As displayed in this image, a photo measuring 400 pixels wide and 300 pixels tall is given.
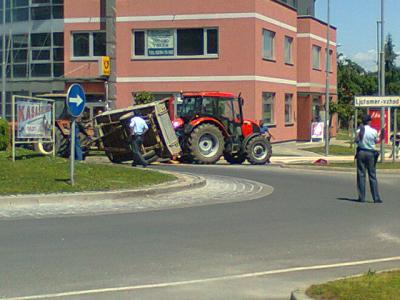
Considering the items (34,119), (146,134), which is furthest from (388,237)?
(146,134)

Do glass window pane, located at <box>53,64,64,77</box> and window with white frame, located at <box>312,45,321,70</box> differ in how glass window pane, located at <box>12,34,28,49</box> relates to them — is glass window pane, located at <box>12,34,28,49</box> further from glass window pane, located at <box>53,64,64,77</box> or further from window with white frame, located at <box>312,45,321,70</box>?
window with white frame, located at <box>312,45,321,70</box>

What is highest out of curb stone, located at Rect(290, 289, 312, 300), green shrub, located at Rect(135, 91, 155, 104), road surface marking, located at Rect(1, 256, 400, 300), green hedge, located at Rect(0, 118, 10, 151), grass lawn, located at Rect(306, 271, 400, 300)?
green shrub, located at Rect(135, 91, 155, 104)

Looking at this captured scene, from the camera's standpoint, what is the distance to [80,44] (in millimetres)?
40906

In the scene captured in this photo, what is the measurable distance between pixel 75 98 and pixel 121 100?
22153 mm

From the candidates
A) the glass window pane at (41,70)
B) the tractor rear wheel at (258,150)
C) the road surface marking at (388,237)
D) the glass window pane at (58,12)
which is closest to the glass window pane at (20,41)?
the glass window pane at (41,70)

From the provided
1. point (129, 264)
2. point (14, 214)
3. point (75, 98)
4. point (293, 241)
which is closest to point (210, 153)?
point (75, 98)

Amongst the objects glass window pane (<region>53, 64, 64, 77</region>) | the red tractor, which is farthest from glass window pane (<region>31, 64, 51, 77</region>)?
the red tractor

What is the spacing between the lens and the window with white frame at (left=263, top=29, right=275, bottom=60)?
132 ft

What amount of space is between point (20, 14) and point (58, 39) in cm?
332

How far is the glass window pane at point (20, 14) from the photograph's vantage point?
42688mm

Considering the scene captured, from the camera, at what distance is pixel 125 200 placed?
16438 millimetres

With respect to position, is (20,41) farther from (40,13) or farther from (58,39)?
(58,39)

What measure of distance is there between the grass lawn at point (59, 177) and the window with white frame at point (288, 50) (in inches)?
980

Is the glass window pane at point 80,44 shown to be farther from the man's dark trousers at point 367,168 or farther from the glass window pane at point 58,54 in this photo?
the man's dark trousers at point 367,168
